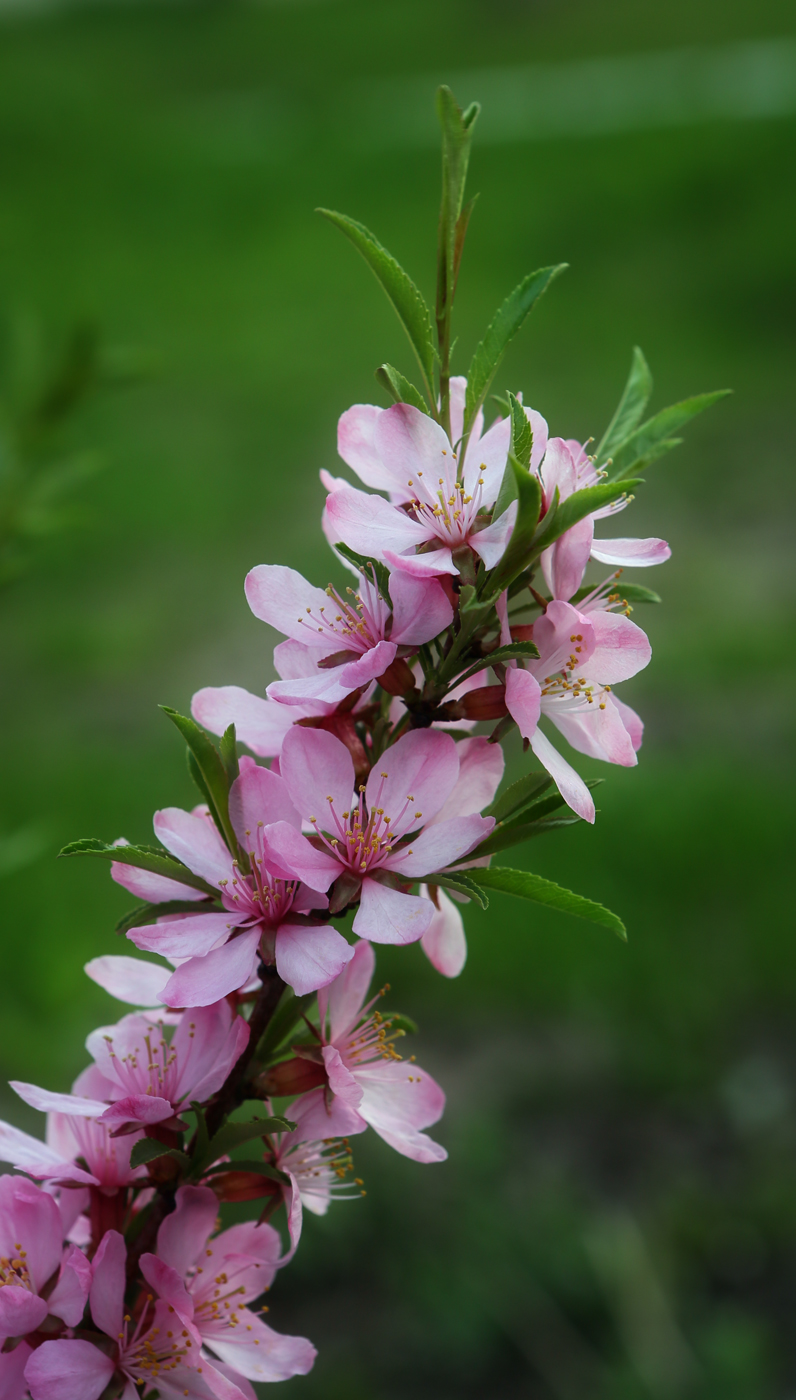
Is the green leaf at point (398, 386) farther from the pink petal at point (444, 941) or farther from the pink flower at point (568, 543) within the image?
the pink petal at point (444, 941)

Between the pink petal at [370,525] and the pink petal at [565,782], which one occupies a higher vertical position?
the pink petal at [370,525]

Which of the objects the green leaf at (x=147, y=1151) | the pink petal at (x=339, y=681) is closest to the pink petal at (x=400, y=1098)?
the green leaf at (x=147, y=1151)

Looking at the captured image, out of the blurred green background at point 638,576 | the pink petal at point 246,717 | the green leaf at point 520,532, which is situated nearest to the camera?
the green leaf at point 520,532

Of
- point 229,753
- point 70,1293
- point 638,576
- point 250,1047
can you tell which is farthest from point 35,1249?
point 638,576

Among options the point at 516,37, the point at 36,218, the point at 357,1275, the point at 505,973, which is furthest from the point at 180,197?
the point at 357,1275

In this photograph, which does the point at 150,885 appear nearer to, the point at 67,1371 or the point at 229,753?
the point at 229,753
